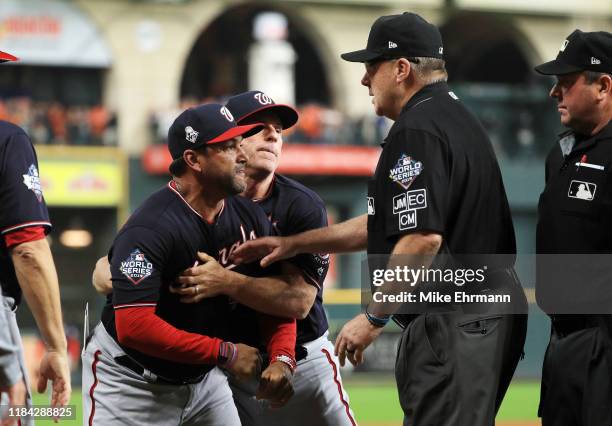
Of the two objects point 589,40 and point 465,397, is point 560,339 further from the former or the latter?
point 589,40

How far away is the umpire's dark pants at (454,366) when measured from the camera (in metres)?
4.55

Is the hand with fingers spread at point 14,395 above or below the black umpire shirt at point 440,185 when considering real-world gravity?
below

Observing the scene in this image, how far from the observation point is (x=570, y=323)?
4.91 m

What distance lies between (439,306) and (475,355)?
0.88 feet

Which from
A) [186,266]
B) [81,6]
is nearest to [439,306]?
[186,266]

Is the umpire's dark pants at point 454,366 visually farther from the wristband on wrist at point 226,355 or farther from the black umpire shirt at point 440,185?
the wristband on wrist at point 226,355

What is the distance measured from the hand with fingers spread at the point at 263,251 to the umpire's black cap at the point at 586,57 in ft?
4.96

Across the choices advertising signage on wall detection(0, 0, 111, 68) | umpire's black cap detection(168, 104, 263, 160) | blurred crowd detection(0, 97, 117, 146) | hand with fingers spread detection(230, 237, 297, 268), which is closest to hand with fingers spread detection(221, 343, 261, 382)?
hand with fingers spread detection(230, 237, 297, 268)

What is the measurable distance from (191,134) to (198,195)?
0.29 metres

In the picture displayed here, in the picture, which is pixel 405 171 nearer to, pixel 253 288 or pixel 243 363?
pixel 253 288

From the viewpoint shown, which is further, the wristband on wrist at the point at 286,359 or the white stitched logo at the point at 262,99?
the white stitched logo at the point at 262,99

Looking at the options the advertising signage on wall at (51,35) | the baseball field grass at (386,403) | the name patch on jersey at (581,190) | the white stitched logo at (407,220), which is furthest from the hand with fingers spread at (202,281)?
the advertising signage on wall at (51,35)

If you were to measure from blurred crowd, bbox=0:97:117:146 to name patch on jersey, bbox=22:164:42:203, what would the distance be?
64.7ft

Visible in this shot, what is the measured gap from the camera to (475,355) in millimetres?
4625
